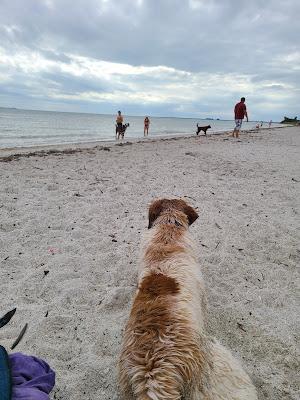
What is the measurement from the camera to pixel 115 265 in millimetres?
4172

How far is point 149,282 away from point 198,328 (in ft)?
1.45

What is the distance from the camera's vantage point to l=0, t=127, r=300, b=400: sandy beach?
281cm

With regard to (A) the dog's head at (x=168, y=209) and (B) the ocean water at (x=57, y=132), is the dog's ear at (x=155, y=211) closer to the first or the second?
(A) the dog's head at (x=168, y=209)

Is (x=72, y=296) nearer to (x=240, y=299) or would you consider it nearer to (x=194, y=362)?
(x=240, y=299)

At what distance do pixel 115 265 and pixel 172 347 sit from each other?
262cm

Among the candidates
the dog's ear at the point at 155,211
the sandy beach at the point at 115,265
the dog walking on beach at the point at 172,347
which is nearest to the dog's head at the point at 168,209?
the dog's ear at the point at 155,211

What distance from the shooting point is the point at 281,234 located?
516 centimetres

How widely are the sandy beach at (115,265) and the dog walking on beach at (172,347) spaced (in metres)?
0.71

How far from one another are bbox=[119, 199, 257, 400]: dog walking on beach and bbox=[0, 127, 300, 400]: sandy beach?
715 mm

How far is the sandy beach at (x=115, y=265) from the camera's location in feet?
9.21

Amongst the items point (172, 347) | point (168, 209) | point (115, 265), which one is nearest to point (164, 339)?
point (172, 347)

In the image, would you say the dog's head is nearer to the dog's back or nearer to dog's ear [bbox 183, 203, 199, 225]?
dog's ear [bbox 183, 203, 199, 225]

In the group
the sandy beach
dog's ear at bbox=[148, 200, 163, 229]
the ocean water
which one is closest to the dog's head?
dog's ear at bbox=[148, 200, 163, 229]

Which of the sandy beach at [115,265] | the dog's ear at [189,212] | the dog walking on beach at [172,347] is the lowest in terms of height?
the sandy beach at [115,265]
